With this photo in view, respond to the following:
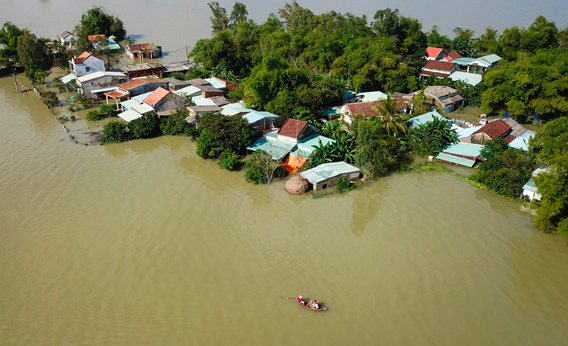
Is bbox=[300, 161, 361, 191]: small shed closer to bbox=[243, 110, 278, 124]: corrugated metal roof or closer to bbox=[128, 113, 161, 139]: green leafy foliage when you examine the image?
bbox=[243, 110, 278, 124]: corrugated metal roof

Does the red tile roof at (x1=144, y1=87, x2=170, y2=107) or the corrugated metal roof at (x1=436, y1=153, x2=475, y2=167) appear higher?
the red tile roof at (x1=144, y1=87, x2=170, y2=107)

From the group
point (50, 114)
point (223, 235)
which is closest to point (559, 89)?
point (223, 235)

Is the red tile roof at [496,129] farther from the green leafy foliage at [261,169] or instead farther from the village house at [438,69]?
the village house at [438,69]

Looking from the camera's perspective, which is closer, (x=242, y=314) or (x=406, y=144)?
(x=242, y=314)

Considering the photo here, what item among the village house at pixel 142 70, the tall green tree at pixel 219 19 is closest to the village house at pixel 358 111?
the village house at pixel 142 70

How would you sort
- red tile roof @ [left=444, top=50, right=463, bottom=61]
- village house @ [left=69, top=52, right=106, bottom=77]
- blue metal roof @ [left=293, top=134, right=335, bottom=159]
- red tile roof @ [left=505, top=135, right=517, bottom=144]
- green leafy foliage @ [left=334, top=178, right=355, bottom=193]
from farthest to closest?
red tile roof @ [left=444, top=50, right=463, bottom=61] < village house @ [left=69, top=52, right=106, bottom=77] < red tile roof @ [left=505, top=135, right=517, bottom=144] < blue metal roof @ [left=293, top=134, right=335, bottom=159] < green leafy foliage @ [left=334, top=178, right=355, bottom=193]

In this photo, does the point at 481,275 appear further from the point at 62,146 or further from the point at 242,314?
the point at 62,146

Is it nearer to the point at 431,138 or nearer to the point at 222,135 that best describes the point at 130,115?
the point at 222,135

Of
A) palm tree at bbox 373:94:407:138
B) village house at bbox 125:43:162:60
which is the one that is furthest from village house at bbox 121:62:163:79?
palm tree at bbox 373:94:407:138
